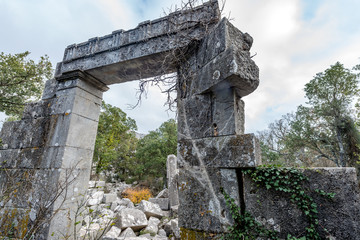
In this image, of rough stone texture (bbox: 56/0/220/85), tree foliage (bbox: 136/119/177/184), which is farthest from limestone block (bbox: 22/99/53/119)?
tree foliage (bbox: 136/119/177/184)

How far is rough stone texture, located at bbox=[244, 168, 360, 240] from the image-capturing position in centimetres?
123

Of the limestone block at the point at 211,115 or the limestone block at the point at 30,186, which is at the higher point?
the limestone block at the point at 211,115

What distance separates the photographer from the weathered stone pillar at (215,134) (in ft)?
5.43

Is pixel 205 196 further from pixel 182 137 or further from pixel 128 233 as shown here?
pixel 128 233

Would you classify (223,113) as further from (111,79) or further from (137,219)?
(137,219)

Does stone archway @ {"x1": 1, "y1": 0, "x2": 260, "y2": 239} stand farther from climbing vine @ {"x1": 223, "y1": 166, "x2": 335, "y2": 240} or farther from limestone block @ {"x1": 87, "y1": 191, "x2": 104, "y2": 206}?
limestone block @ {"x1": 87, "y1": 191, "x2": 104, "y2": 206}

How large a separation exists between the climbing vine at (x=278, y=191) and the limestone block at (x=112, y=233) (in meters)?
2.69

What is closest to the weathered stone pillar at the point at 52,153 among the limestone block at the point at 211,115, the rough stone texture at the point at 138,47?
the rough stone texture at the point at 138,47

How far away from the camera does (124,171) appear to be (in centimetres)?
1758

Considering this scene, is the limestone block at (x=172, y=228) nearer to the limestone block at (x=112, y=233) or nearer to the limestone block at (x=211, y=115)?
the limestone block at (x=112, y=233)

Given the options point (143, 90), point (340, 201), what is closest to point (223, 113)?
point (340, 201)

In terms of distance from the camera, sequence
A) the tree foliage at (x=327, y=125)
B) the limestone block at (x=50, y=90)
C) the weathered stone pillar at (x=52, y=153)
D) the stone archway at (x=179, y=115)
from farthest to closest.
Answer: the tree foliage at (x=327, y=125) < the limestone block at (x=50, y=90) < the weathered stone pillar at (x=52, y=153) < the stone archway at (x=179, y=115)

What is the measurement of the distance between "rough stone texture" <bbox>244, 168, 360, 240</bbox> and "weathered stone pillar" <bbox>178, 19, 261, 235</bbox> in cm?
22

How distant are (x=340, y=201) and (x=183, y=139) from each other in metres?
1.48
